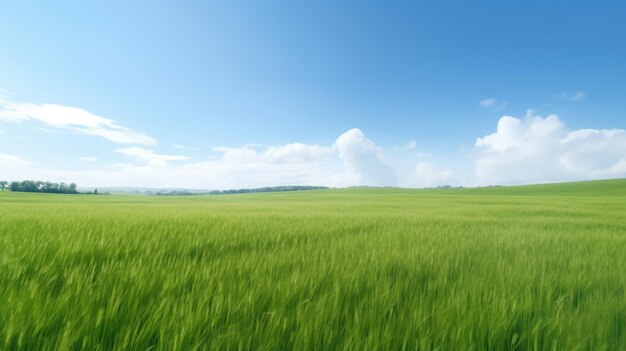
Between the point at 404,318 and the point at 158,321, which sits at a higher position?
the point at 158,321

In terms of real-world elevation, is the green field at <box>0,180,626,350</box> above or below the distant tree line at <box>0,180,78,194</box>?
below

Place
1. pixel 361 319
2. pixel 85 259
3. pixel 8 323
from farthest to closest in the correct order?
pixel 85 259, pixel 361 319, pixel 8 323

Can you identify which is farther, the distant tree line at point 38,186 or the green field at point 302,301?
the distant tree line at point 38,186

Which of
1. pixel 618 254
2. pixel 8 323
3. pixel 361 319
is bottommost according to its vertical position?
pixel 618 254

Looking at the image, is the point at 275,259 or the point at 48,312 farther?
the point at 275,259

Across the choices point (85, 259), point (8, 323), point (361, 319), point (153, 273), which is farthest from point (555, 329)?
point (85, 259)

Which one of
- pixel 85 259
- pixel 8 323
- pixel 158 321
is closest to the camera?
pixel 8 323

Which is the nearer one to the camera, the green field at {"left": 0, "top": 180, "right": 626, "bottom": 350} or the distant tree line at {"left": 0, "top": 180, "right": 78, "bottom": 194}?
the green field at {"left": 0, "top": 180, "right": 626, "bottom": 350}

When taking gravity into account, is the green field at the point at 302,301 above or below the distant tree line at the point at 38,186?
below

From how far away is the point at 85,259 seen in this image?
2436mm

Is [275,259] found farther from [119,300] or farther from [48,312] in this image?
[48,312]

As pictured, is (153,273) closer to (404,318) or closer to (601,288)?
(404,318)

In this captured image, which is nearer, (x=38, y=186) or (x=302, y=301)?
(x=302, y=301)

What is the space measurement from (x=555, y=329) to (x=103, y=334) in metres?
2.40
